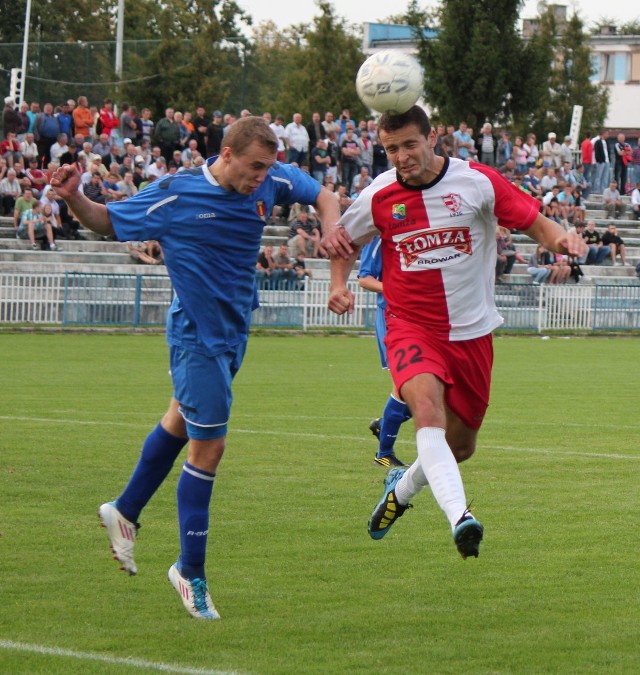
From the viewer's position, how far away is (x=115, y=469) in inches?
A: 388

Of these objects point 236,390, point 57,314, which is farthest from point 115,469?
point 57,314

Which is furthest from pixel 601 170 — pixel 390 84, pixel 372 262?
pixel 390 84

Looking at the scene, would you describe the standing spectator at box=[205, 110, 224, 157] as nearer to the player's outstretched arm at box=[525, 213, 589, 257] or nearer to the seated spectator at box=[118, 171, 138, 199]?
the seated spectator at box=[118, 171, 138, 199]

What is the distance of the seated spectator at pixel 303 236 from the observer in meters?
29.8

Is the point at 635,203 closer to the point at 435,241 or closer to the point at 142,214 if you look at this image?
the point at 435,241

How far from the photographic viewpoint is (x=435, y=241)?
6520 mm

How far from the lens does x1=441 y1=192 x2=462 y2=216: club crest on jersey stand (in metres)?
6.51

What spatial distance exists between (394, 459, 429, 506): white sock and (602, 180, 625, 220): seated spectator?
112ft

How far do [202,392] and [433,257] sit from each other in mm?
1403

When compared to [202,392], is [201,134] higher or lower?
higher

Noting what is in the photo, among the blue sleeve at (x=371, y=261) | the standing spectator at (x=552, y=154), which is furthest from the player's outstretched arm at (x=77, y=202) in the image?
the standing spectator at (x=552, y=154)

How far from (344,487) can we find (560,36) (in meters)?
56.3

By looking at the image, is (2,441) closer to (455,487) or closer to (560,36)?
(455,487)

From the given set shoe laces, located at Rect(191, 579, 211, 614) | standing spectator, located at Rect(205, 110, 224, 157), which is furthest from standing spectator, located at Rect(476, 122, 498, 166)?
shoe laces, located at Rect(191, 579, 211, 614)
